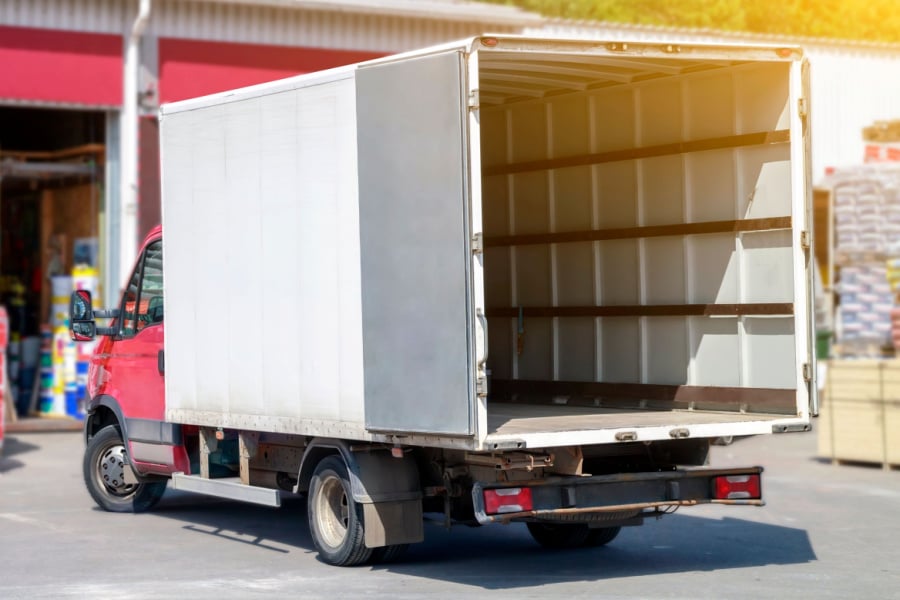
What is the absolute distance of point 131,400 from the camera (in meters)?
12.0

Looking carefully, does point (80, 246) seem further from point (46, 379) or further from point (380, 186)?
point (380, 186)

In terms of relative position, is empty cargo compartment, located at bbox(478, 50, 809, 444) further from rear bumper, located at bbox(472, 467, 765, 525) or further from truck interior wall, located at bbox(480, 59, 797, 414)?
rear bumper, located at bbox(472, 467, 765, 525)

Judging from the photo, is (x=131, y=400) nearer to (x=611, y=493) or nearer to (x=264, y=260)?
(x=264, y=260)

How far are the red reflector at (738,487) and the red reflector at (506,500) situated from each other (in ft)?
4.60

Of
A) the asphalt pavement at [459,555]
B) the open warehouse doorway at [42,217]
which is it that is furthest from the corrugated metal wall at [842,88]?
the asphalt pavement at [459,555]

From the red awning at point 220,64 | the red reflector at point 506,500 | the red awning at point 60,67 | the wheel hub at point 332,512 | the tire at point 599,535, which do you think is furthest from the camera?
the red awning at point 220,64

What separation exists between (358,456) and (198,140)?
278cm

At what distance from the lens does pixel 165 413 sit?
1136 cm

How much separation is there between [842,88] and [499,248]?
1591cm

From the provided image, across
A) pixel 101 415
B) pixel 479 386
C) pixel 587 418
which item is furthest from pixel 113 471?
pixel 479 386

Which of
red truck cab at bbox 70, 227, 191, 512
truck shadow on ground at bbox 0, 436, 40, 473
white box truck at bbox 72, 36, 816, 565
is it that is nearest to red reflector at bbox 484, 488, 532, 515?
white box truck at bbox 72, 36, 816, 565

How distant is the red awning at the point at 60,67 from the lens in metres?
18.9

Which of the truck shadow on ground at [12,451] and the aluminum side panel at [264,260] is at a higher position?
the aluminum side panel at [264,260]

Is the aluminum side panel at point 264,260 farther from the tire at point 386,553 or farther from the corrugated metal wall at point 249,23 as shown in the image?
the corrugated metal wall at point 249,23
